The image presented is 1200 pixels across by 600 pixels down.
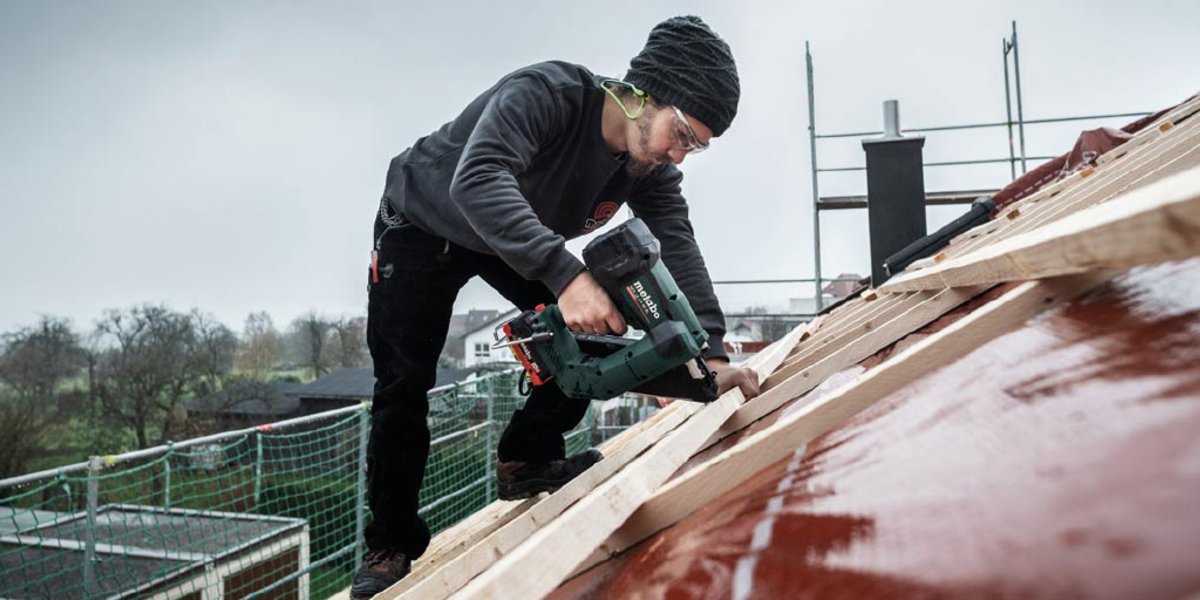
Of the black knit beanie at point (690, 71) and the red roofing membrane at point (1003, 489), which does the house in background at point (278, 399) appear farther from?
the red roofing membrane at point (1003, 489)

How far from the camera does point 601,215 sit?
9.78 feet

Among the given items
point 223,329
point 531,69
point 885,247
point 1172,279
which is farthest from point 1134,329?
point 223,329

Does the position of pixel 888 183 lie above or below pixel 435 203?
above

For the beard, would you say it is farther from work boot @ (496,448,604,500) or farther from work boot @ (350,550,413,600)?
work boot @ (350,550,413,600)

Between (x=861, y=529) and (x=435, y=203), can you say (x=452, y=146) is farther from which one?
(x=861, y=529)

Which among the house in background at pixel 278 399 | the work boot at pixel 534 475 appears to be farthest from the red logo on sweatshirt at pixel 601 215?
the house in background at pixel 278 399

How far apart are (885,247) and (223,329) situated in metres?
41.5

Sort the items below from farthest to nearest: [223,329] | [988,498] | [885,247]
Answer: [223,329], [885,247], [988,498]

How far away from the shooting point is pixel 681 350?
2.04 meters

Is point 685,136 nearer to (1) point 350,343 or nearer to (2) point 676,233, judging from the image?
(2) point 676,233

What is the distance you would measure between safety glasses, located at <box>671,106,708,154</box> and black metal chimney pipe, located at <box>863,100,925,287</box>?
6.32 meters

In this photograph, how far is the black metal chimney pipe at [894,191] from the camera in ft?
26.9

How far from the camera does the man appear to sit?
A: 228 cm

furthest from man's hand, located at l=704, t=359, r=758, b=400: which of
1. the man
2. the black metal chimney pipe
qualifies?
the black metal chimney pipe
